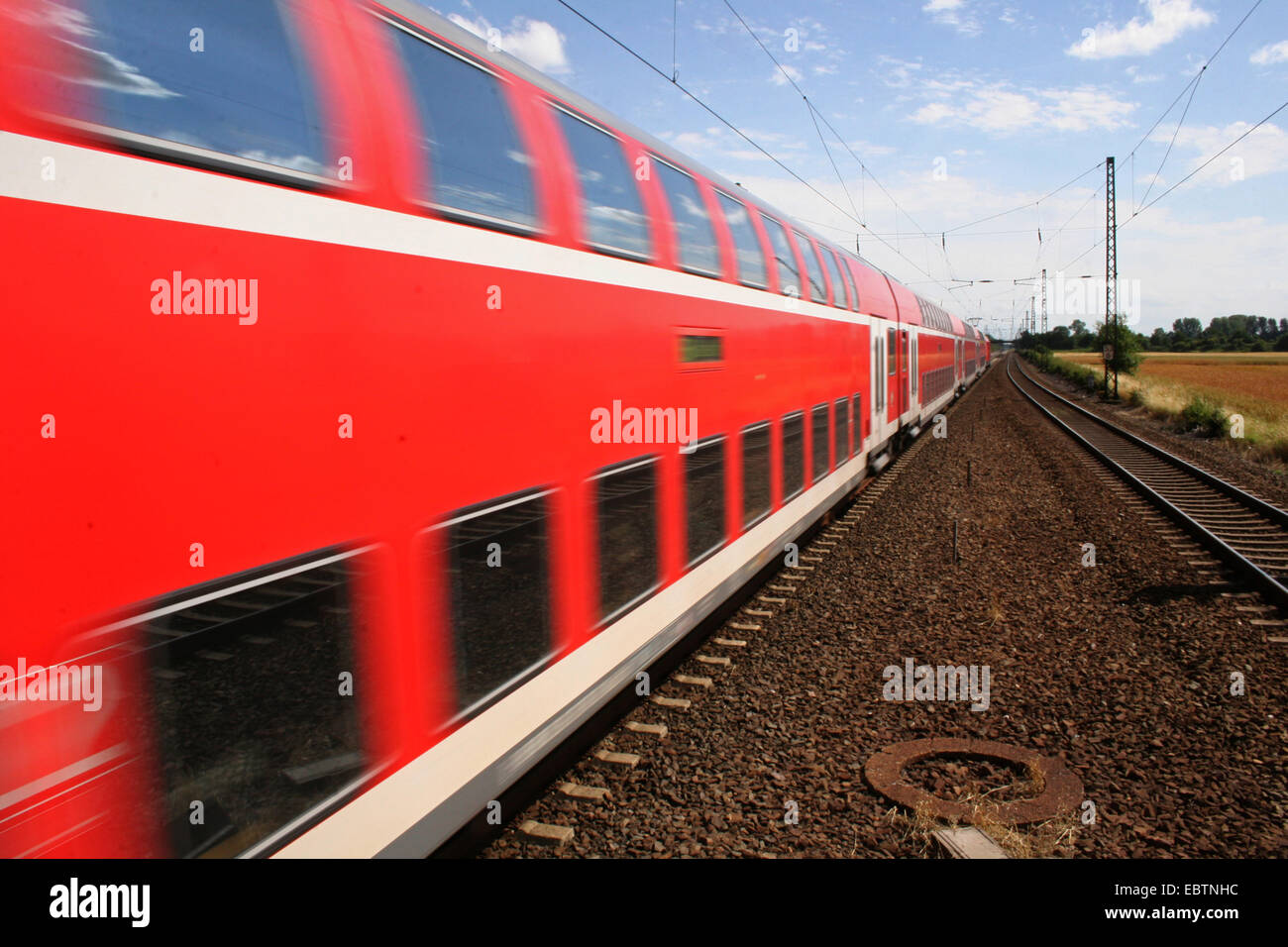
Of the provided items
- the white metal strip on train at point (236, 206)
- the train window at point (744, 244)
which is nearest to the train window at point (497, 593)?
the white metal strip on train at point (236, 206)

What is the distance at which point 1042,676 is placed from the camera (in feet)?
20.0

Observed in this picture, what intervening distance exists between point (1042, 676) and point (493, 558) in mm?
4296

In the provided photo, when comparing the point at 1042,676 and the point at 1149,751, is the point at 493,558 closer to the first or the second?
the point at 1149,751

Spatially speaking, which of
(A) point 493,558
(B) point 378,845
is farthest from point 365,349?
(B) point 378,845

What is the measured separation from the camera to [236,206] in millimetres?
2480

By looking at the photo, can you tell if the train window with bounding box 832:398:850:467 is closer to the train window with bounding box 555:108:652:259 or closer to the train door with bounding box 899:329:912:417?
the train door with bounding box 899:329:912:417

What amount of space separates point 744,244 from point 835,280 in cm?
425

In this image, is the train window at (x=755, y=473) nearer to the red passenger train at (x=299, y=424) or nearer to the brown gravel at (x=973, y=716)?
the brown gravel at (x=973, y=716)

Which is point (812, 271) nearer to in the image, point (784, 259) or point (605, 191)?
point (784, 259)

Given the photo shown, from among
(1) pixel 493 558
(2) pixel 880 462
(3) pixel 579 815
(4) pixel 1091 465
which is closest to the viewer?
(1) pixel 493 558

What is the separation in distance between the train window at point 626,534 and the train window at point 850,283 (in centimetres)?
761

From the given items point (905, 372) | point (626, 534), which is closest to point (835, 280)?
point (626, 534)

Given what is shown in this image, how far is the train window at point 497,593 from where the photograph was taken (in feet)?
11.5

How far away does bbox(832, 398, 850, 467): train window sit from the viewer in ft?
37.6
